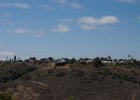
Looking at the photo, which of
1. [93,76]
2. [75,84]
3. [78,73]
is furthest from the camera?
[78,73]

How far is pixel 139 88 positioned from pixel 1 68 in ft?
137

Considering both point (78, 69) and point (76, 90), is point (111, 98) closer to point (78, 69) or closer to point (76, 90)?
point (76, 90)

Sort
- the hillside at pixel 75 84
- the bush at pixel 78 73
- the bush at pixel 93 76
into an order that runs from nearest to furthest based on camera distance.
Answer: the hillside at pixel 75 84
the bush at pixel 93 76
the bush at pixel 78 73

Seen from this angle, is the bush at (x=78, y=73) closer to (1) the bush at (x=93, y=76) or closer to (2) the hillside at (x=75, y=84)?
(2) the hillside at (x=75, y=84)

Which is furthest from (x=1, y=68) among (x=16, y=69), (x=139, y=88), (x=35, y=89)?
(x=139, y=88)

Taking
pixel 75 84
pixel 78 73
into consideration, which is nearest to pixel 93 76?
pixel 78 73

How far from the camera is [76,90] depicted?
79.4 m

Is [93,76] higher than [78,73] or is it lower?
lower

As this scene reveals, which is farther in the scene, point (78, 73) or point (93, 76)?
point (78, 73)

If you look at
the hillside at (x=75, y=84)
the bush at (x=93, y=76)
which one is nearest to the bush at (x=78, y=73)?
the hillside at (x=75, y=84)

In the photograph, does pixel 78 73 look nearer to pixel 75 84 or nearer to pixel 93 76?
pixel 93 76

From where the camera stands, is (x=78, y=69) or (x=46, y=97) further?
(x=78, y=69)

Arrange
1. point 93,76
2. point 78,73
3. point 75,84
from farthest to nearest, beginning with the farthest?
point 78,73, point 93,76, point 75,84

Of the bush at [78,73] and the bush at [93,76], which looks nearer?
the bush at [93,76]
